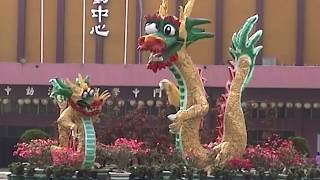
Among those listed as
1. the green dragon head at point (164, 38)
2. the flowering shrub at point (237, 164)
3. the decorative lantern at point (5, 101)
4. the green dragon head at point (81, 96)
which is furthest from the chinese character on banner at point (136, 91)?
the flowering shrub at point (237, 164)

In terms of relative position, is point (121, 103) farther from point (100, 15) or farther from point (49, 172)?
point (49, 172)

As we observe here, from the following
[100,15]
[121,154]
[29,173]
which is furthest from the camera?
[100,15]

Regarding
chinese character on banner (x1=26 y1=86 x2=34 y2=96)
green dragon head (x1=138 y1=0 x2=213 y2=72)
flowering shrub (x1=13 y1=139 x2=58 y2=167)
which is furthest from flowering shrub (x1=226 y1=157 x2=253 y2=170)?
chinese character on banner (x1=26 y1=86 x2=34 y2=96)

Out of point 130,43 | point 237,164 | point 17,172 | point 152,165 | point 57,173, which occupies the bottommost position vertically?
point 17,172

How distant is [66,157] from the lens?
19.9m

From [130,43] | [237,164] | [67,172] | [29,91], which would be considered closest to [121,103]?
[130,43]

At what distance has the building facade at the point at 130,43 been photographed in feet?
117

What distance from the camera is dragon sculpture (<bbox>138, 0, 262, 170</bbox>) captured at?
1908cm

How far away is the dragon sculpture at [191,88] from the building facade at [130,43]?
1530cm

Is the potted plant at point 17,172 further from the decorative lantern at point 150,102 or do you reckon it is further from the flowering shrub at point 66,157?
the decorative lantern at point 150,102

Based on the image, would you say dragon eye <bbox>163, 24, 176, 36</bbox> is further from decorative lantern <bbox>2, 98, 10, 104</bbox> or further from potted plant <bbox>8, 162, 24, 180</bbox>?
decorative lantern <bbox>2, 98, 10, 104</bbox>

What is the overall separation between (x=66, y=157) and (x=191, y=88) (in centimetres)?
341

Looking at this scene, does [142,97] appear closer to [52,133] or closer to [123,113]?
[123,113]

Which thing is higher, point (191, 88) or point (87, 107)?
point (191, 88)
